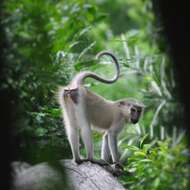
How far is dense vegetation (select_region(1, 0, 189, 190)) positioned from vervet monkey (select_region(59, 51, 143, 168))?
170 millimetres

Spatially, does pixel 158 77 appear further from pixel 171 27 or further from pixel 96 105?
pixel 171 27

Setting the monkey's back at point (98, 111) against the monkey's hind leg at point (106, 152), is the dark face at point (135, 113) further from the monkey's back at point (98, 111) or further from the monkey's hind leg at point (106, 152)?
the monkey's hind leg at point (106, 152)

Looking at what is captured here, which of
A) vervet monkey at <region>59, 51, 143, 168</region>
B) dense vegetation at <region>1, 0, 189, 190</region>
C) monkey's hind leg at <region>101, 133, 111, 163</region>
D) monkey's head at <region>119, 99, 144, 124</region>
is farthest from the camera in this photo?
monkey's head at <region>119, 99, 144, 124</region>

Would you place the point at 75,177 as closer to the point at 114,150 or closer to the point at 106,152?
the point at 114,150

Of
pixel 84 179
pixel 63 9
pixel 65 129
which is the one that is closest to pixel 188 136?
pixel 84 179

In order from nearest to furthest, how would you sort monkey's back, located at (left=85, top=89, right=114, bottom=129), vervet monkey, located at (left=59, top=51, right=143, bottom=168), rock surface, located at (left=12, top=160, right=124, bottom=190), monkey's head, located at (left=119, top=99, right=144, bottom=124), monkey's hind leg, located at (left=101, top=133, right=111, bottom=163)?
rock surface, located at (left=12, top=160, right=124, bottom=190) → vervet monkey, located at (left=59, top=51, right=143, bottom=168) → monkey's back, located at (left=85, top=89, right=114, bottom=129) → monkey's hind leg, located at (left=101, top=133, right=111, bottom=163) → monkey's head, located at (left=119, top=99, right=144, bottom=124)

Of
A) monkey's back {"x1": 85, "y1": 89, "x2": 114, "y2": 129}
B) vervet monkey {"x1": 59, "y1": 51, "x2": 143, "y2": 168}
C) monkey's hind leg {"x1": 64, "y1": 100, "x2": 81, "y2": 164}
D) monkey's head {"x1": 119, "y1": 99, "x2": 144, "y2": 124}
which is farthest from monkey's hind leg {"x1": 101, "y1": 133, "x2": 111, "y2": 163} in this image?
monkey's hind leg {"x1": 64, "y1": 100, "x2": 81, "y2": 164}

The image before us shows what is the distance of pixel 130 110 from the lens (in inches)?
273

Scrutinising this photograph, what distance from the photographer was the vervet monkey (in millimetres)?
5996

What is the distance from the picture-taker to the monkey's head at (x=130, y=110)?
22.8ft

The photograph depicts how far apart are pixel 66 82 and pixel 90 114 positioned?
1.71 feet

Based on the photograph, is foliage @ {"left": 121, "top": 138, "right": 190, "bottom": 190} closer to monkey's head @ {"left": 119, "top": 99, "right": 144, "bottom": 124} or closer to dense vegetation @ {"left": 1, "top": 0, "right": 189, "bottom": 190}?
dense vegetation @ {"left": 1, "top": 0, "right": 189, "bottom": 190}

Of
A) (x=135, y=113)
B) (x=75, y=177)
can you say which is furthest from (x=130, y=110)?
(x=75, y=177)

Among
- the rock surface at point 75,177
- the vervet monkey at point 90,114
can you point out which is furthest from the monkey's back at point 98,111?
the rock surface at point 75,177
